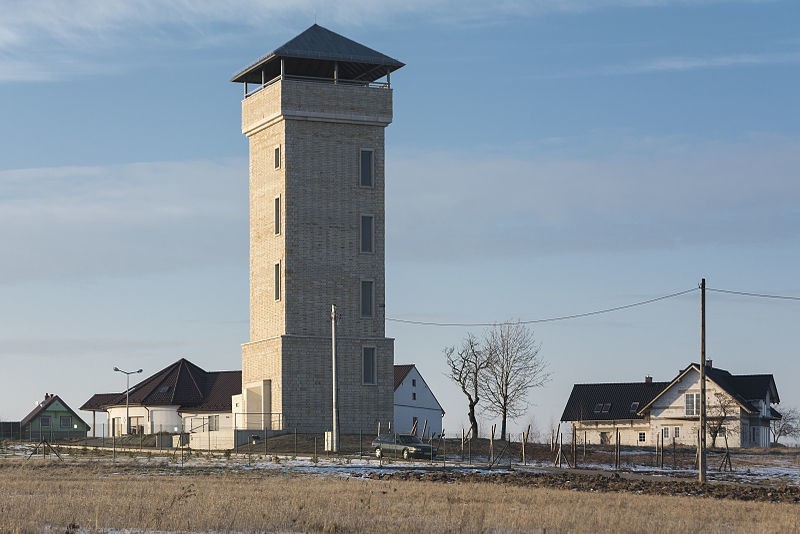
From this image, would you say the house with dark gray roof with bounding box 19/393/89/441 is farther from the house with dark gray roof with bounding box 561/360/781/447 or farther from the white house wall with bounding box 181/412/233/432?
the house with dark gray roof with bounding box 561/360/781/447

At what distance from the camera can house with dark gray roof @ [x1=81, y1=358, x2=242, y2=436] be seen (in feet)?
370

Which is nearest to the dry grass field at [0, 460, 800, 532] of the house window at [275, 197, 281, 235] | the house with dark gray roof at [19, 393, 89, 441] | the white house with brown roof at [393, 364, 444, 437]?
the house window at [275, 197, 281, 235]

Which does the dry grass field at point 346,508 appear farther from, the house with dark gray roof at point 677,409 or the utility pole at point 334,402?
the house with dark gray roof at point 677,409

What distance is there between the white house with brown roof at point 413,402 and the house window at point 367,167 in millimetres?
42741

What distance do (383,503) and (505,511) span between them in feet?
11.7

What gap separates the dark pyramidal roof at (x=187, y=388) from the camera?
113688mm

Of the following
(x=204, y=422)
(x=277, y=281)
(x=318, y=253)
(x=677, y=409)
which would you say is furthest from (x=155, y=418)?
(x=677, y=409)

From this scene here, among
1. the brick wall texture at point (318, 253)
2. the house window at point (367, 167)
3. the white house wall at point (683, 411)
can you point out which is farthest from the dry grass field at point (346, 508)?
the white house wall at point (683, 411)

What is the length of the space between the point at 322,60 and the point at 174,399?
41.2 metres

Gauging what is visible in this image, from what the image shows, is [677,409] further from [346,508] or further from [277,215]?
[346,508]

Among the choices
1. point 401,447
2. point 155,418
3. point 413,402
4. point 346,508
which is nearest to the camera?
point 346,508

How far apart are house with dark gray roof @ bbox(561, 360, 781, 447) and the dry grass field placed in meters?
70.4

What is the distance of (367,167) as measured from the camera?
82.4 meters

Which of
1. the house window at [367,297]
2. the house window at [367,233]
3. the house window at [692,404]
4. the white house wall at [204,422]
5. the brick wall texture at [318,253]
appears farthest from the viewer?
the house window at [692,404]
